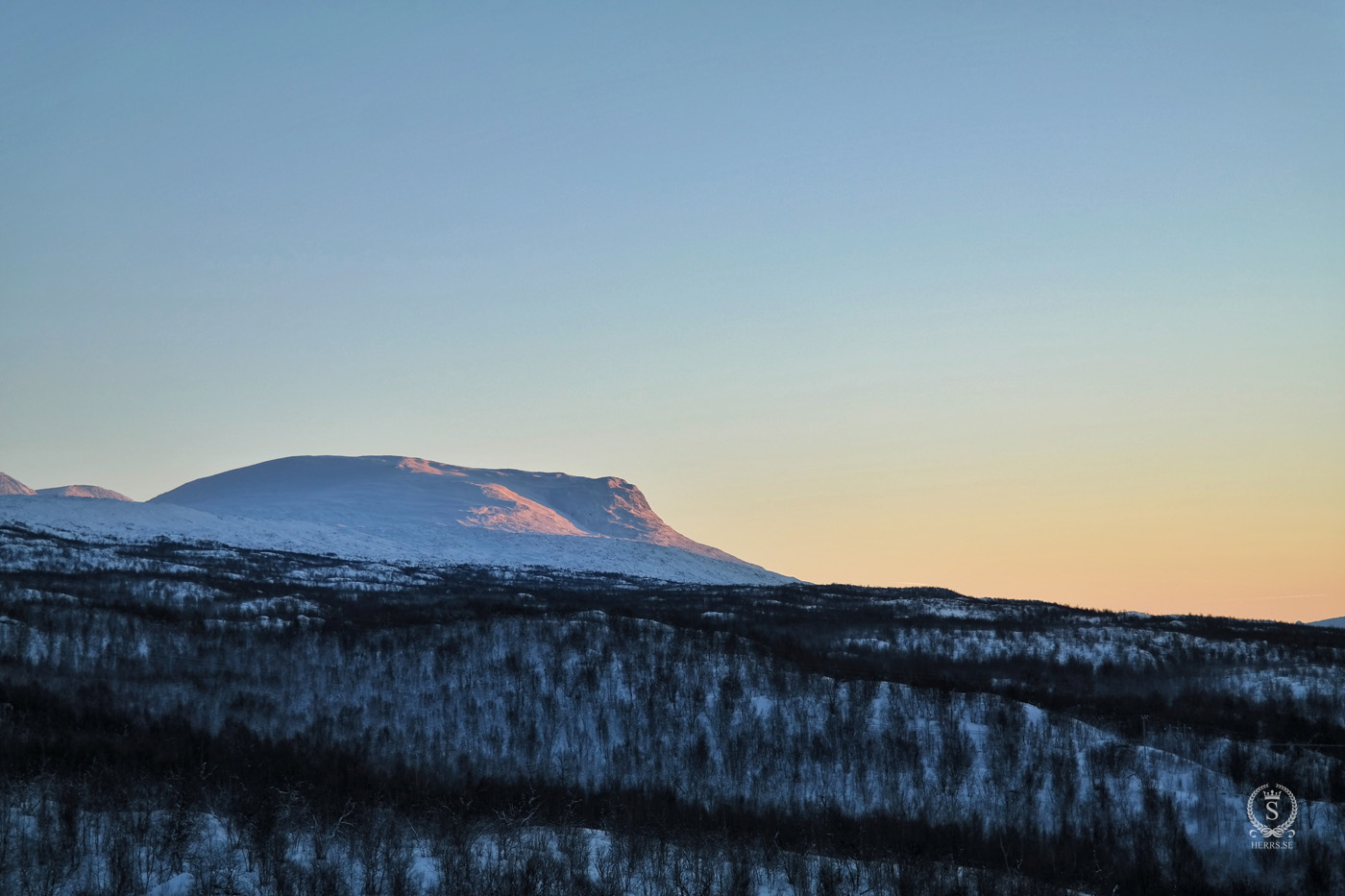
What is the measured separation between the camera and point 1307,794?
50.2 feet

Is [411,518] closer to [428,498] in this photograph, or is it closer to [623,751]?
[428,498]

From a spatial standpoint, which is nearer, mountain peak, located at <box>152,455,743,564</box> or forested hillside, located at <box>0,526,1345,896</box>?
forested hillside, located at <box>0,526,1345,896</box>

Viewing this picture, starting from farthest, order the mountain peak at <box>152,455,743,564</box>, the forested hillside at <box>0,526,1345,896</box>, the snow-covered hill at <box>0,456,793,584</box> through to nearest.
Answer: the mountain peak at <box>152,455,743,564</box>
the snow-covered hill at <box>0,456,793,584</box>
the forested hillside at <box>0,526,1345,896</box>

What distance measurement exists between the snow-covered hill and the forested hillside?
32373 millimetres

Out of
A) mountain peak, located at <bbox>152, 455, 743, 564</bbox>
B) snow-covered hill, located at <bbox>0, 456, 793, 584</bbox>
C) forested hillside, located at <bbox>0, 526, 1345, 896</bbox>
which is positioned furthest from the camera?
mountain peak, located at <bbox>152, 455, 743, 564</bbox>

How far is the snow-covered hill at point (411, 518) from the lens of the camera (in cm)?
6212

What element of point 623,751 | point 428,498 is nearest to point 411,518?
point 428,498

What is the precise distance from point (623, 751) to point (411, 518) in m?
92.1

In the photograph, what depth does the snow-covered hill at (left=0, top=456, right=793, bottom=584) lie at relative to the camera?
62.1 m

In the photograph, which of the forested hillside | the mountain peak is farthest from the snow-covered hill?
the forested hillside

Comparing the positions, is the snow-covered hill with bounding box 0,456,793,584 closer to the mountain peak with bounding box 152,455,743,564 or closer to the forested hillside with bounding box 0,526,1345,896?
the mountain peak with bounding box 152,455,743,564

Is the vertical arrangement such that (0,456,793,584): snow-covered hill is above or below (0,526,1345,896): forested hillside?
above

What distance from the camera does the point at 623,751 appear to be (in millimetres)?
19266

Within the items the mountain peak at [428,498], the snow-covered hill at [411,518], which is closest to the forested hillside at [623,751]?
the snow-covered hill at [411,518]
